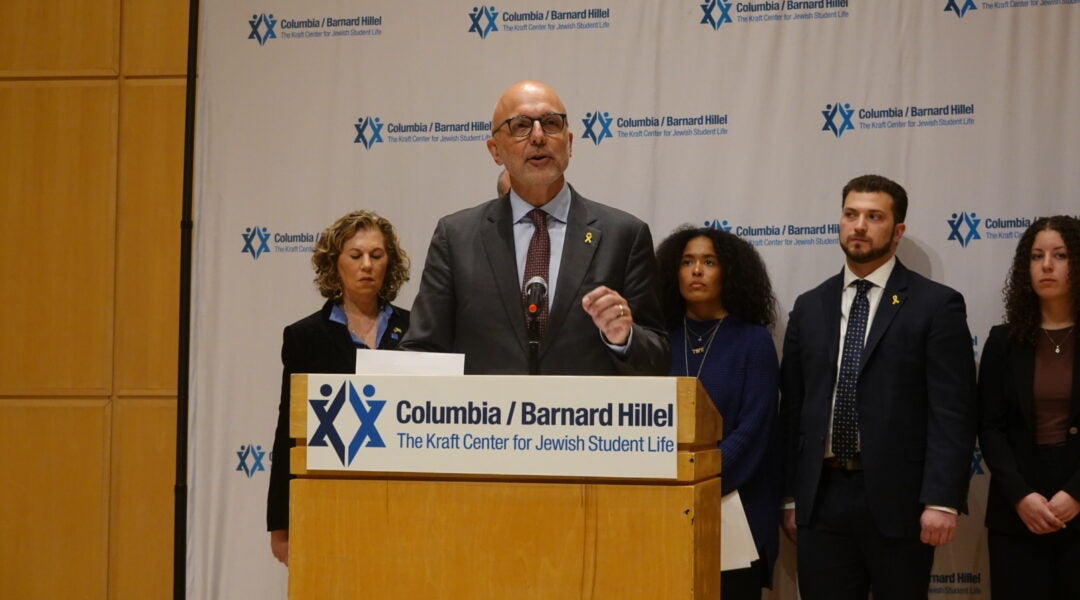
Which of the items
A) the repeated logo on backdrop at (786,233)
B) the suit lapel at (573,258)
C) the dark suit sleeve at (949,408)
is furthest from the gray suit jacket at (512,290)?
the repeated logo on backdrop at (786,233)

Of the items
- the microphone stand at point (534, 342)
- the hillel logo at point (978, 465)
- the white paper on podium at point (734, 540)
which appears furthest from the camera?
the hillel logo at point (978, 465)

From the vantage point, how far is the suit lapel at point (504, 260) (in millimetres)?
2252

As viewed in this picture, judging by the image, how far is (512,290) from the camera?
2.28 metres

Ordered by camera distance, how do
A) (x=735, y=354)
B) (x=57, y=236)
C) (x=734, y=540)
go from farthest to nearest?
(x=57, y=236)
(x=735, y=354)
(x=734, y=540)

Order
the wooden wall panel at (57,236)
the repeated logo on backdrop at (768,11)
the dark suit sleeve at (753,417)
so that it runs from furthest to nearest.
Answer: the wooden wall panel at (57,236) → the repeated logo on backdrop at (768,11) → the dark suit sleeve at (753,417)

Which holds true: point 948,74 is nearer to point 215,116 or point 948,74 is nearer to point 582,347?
point 582,347

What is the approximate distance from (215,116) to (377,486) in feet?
10.5

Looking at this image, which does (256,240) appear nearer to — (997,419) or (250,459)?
(250,459)

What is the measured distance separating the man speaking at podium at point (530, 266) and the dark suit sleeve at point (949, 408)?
148 cm

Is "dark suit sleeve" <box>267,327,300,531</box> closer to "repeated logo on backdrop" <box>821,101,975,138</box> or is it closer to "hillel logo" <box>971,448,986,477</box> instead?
"repeated logo on backdrop" <box>821,101,975,138</box>

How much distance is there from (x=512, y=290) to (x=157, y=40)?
3171 millimetres

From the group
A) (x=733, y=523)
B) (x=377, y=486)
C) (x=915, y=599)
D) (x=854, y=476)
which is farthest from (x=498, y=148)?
(x=915, y=599)

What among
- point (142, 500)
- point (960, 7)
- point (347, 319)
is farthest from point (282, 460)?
point (960, 7)

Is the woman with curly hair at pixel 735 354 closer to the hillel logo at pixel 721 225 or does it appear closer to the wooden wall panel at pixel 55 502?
the hillel logo at pixel 721 225
